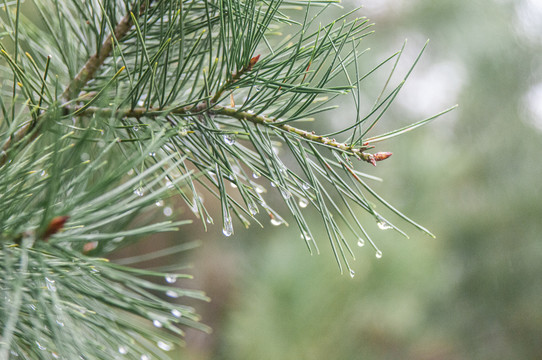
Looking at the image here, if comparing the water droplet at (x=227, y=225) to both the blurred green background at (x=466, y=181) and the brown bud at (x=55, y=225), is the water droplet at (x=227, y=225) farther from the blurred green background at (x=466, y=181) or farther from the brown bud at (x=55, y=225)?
the blurred green background at (x=466, y=181)

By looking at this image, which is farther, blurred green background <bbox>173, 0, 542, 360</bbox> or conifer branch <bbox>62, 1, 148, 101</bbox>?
blurred green background <bbox>173, 0, 542, 360</bbox>

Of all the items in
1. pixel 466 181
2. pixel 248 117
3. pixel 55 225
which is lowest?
pixel 55 225

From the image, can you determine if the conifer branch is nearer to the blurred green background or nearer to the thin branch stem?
the thin branch stem

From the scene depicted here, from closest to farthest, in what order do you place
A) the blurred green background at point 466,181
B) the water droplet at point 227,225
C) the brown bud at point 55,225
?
the brown bud at point 55,225 < the water droplet at point 227,225 < the blurred green background at point 466,181

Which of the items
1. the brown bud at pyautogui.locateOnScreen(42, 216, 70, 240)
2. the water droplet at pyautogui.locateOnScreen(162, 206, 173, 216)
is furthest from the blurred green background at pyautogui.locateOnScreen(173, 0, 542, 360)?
the brown bud at pyautogui.locateOnScreen(42, 216, 70, 240)

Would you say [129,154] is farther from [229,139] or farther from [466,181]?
[466,181]

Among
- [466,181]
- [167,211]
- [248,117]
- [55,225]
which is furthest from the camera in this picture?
[466,181]

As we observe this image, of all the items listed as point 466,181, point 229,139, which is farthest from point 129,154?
point 466,181

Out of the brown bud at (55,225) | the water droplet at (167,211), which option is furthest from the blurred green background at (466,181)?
the brown bud at (55,225)

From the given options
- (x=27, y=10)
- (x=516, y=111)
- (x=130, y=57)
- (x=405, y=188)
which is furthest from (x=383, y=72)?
(x=130, y=57)
